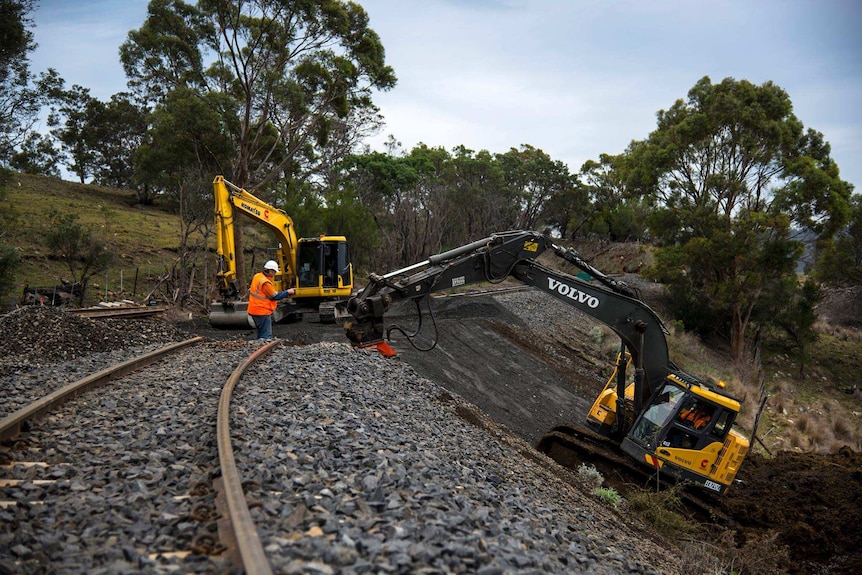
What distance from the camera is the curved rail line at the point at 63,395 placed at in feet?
19.8

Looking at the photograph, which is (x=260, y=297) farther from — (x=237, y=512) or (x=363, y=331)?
(x=237, y=512)

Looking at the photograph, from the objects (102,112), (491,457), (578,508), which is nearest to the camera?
(578,508)

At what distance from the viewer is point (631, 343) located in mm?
11328

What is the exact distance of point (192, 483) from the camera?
4996mm

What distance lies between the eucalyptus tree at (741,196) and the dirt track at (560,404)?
14.0 meters

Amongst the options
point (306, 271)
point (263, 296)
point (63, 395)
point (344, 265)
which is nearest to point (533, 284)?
point (263, 296)

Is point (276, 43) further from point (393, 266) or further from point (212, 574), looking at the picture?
point (212, 574)

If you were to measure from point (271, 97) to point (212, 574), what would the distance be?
27.1 meters

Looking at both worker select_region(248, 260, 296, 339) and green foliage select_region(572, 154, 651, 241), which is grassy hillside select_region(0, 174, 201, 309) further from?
green foliage select_region(572, 154, 651, 241)

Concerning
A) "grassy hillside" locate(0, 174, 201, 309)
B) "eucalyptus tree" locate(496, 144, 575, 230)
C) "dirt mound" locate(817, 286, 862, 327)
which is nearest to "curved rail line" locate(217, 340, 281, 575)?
"grassy hillside" locate(0, 174, 201, 309)

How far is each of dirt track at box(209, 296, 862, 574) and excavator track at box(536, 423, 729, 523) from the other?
510 millimetres

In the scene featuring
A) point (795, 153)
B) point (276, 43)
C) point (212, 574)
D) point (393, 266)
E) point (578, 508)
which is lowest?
point (578, 508)

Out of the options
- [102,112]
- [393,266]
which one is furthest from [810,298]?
[102,112]

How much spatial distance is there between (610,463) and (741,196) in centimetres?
2818
